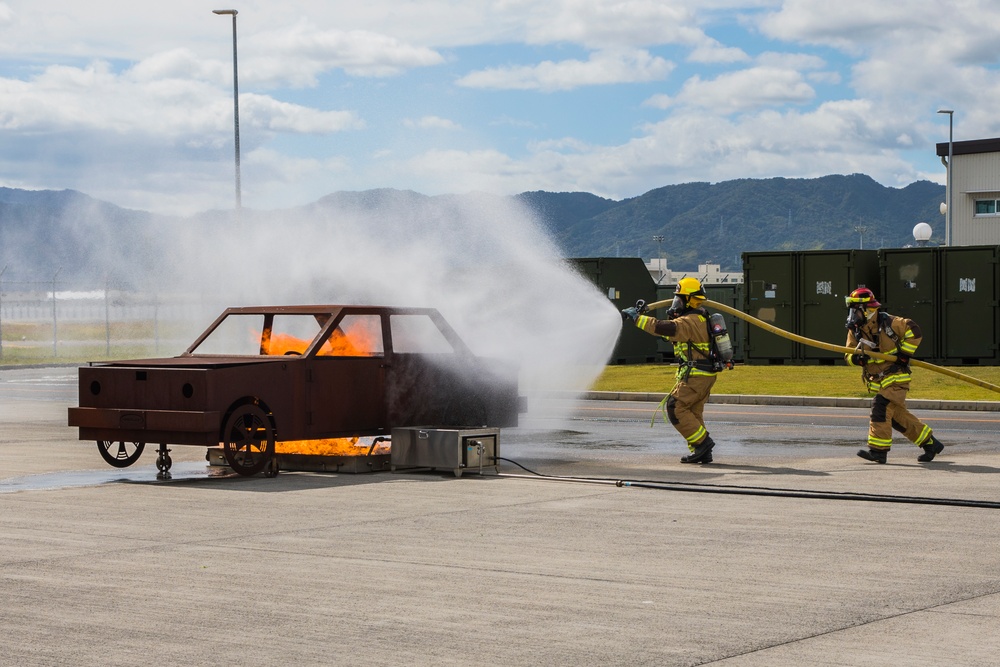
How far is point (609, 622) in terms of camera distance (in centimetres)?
698

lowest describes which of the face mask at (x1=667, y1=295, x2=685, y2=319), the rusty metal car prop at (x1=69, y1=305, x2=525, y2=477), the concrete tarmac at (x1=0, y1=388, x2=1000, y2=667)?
the concrete tarmac at (x1=0, y1=388, x2=1000, y2=667)

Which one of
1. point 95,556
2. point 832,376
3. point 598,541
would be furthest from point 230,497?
point 832,376

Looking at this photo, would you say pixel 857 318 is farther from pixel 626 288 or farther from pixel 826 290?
pixel 626 288

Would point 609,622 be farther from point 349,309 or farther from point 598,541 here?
point 349,309

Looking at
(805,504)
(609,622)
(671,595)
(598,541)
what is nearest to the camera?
(609,622)

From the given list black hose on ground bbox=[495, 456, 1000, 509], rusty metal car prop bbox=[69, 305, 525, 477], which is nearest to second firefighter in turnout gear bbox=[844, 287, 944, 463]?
black hose on ground bbox=[495, 456, 1000, 509]

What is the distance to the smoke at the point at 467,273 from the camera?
17016 mm

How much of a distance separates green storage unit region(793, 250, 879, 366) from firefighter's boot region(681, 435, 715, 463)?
18.5 m

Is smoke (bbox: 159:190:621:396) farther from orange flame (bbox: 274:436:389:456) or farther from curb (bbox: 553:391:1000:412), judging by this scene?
curb (bbox: 553:391:1000:412)

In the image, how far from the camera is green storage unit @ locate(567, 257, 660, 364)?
120ft

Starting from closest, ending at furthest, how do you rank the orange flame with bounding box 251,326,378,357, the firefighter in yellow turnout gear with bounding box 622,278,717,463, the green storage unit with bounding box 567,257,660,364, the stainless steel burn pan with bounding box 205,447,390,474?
the stainless steel burn pan with bounding box 205,447,390,474 → the orange flame with bounding box 251,326,378,357 → the firefighter in yellow turnout gear with bounding box 622,278,717,463 → the green storage unit with bounding box 567,257,660,364

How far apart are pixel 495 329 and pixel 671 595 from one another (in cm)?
949

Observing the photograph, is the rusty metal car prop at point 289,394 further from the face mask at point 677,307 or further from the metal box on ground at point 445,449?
the face mask at point 677,307

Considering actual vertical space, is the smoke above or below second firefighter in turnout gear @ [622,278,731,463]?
above
